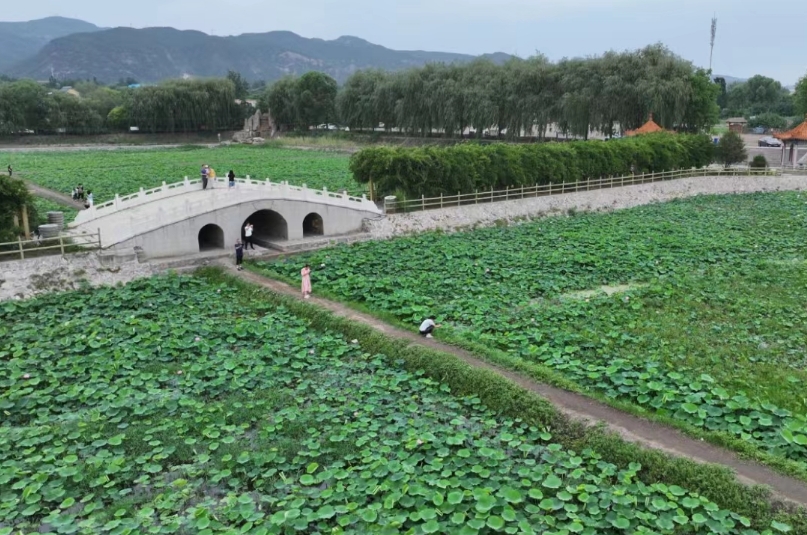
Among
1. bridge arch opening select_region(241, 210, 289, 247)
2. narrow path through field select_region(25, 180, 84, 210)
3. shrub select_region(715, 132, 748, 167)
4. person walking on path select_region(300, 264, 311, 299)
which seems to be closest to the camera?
person walking on path select_region(300, 264, 311, 299)

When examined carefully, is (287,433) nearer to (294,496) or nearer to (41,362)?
(294,496)

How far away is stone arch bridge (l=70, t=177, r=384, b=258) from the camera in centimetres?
2091

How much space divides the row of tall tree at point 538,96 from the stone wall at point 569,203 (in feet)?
33.7

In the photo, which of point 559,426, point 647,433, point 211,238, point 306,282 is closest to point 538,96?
point 211,238

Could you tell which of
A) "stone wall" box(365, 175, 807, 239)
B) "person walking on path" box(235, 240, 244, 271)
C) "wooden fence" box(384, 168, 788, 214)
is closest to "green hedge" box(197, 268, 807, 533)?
"person walking on path" box(235, 240, 244, 271)

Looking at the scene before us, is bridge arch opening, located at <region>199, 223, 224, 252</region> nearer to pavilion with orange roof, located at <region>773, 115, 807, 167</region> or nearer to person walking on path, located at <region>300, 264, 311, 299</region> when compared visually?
person walking on path, located at <region>300, 264, 311, 299</region>

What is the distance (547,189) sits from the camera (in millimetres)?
33000

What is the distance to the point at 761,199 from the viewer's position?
36.4 m

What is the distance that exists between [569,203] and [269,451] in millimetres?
25724

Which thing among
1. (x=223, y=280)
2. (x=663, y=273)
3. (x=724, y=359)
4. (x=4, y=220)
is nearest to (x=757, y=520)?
(x=724, y=359)

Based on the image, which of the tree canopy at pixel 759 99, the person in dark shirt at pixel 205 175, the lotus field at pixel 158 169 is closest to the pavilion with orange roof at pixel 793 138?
the lotus field at pixel 158 169

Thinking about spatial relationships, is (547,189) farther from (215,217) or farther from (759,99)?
(759,99)

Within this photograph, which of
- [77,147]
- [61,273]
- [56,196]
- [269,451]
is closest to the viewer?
[269,451]

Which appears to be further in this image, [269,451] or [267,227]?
[267,227]
